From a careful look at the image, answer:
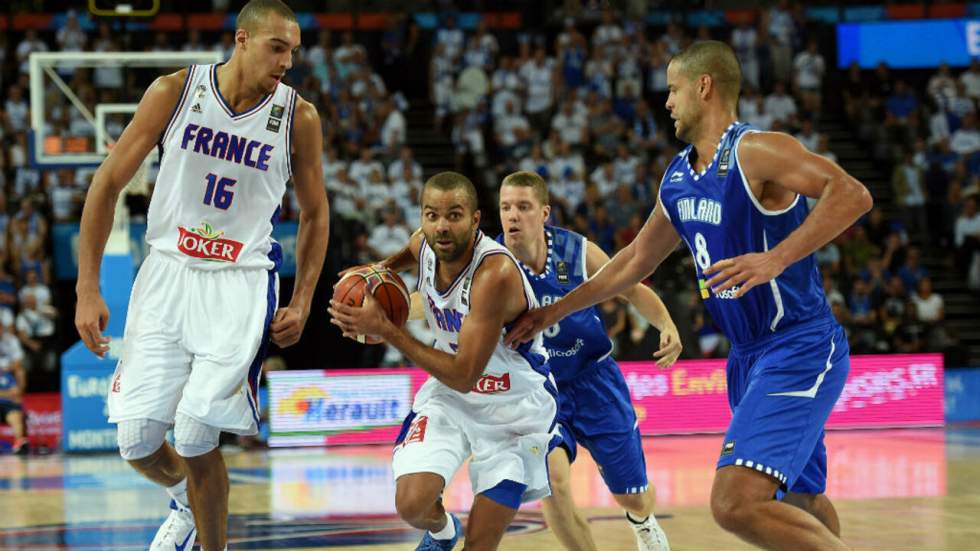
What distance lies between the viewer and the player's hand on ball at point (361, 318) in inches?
191

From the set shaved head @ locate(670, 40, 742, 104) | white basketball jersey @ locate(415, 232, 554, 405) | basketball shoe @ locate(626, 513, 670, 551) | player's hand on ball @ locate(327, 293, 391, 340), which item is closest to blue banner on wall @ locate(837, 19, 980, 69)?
basketball shoe @ locate(626, 513, 670, 551)

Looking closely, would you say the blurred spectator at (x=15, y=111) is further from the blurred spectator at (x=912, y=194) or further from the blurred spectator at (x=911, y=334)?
the blurred spectator at (x=912, y=194)

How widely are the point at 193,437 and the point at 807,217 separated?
97.6 inches

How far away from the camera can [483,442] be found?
5.36 meters

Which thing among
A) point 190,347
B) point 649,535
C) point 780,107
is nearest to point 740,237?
point 649,535

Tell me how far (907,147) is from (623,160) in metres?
4.86

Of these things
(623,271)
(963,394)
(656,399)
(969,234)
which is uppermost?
(623,271)

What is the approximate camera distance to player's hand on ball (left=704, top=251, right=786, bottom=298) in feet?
15.2

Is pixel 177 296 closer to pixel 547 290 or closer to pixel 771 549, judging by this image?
pixel 547 290

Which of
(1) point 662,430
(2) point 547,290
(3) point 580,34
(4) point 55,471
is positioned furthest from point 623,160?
(2) point 547,290

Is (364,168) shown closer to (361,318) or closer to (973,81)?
(973,81)

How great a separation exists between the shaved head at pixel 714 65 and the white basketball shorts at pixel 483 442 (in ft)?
4.82

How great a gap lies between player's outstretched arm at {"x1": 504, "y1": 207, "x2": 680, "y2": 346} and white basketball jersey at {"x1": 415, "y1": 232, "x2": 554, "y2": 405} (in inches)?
4.3

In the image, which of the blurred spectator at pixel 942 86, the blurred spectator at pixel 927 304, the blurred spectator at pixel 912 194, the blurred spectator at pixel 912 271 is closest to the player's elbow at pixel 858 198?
the blurred spectator at pixel 927 304
